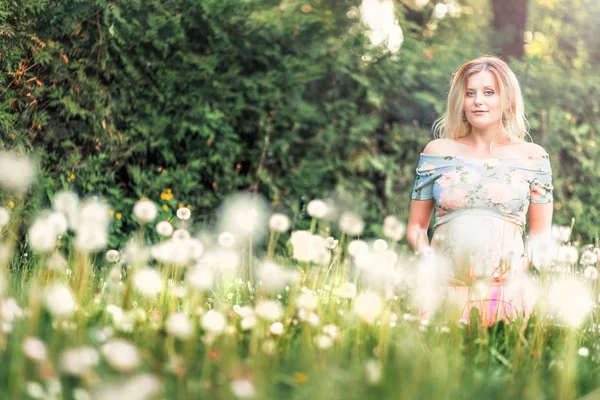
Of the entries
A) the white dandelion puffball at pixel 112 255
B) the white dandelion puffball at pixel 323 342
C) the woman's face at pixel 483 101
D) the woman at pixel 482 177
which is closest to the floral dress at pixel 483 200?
the woman at pixel 482 177

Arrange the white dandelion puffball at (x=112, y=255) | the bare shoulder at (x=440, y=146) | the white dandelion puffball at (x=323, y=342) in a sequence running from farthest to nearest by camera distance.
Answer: the bare shoulder at (x=440, y=146)
the white dandelion puffball at (x=112, y=255)
the white dandelion puffball at (x=323, y=342)

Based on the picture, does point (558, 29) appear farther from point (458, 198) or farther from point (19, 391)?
point (19, 391)

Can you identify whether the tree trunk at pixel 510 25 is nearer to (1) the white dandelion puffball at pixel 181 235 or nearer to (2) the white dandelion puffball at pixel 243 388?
(1) the white dandelion puffball at pixel 181 235

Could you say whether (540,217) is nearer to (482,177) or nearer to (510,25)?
(482,177)

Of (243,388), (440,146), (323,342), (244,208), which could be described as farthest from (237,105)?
(243,388)

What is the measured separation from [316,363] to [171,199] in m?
3.39

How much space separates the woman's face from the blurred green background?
2.33 meters

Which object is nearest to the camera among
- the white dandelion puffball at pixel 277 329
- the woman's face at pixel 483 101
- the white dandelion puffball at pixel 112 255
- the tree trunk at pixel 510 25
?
the white dandelion puffball at pixel 277 329

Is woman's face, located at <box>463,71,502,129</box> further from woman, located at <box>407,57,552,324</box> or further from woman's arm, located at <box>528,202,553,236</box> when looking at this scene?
woman's arm, located at <box>528,202,553,236</box>

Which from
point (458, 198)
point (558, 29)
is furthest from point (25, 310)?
point (558, 29)

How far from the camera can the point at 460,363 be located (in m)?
2.18

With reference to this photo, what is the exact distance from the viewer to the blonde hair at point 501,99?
3.56m

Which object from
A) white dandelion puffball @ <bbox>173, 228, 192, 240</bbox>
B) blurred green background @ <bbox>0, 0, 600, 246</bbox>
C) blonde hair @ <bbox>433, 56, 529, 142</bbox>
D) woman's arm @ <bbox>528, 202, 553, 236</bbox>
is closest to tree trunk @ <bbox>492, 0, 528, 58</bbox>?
blurred green background @ <bbox>0, 0, 600, 246</bbox>

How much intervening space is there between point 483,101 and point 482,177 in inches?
16.3
